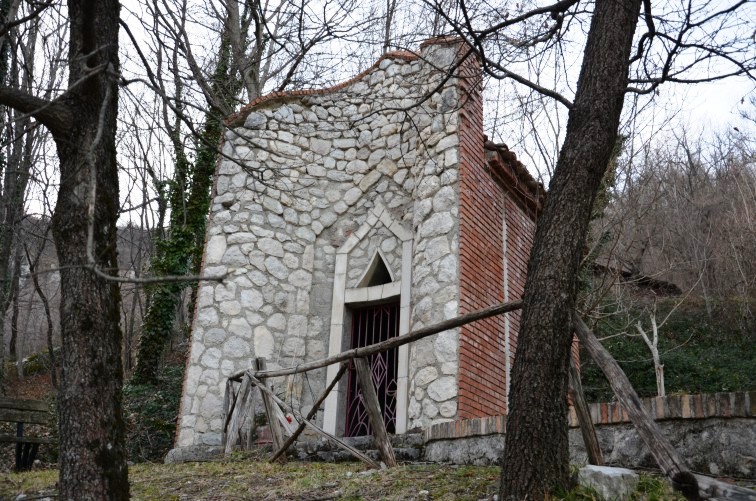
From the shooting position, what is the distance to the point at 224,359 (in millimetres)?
8133

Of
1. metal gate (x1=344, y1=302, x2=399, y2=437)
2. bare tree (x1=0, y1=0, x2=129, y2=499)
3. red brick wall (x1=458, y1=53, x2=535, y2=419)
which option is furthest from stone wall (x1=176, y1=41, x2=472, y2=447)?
bare tree (x1=0, y1=0, x2=129, y2=499)

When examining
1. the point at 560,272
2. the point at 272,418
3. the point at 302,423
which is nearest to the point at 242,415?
the point at 272,418

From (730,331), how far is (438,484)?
1536 centimetres

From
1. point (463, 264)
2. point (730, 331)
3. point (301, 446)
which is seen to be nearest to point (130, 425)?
point (301, 446)

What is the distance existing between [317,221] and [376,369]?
2113mm

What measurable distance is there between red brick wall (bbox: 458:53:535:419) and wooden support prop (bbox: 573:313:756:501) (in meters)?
3.63

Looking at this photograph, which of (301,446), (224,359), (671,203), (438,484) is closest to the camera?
(438,484)

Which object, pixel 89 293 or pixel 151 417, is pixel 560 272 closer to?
pixel 89 293

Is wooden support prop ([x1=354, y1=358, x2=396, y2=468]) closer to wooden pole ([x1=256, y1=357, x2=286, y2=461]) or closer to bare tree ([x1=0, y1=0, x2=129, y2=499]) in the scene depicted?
wooden pole ([x1=256, y1=357, x2=286, y2=461])

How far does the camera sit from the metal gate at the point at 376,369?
26.3 ft

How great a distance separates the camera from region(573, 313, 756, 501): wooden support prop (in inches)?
108

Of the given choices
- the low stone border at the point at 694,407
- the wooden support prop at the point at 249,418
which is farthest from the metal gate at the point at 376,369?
the low stone border at the point at 694,407

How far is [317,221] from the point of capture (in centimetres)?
899

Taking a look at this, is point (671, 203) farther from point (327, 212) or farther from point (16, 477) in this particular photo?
point (16, 477)
